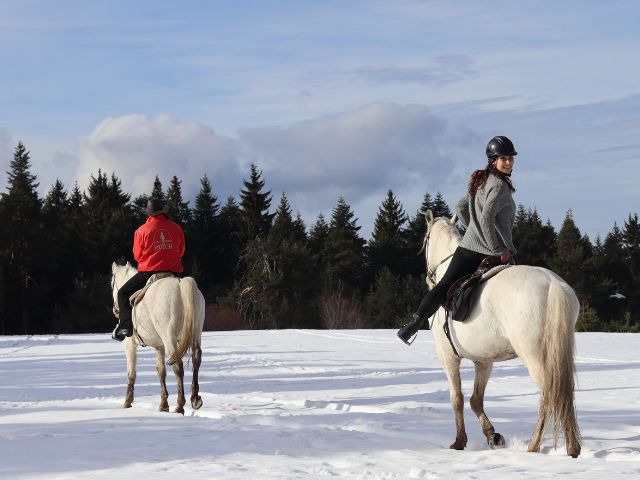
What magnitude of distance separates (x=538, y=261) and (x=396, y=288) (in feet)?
59.7

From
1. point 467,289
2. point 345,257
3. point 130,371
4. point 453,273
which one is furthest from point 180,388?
point 345,257

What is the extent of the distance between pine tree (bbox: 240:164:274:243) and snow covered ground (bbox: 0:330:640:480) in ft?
169

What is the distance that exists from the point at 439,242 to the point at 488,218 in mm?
1233

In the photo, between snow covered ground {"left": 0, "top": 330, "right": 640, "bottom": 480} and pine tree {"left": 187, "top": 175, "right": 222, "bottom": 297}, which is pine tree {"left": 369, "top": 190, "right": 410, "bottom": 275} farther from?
snow covered ground {"left": 0, "top": 330, "right": 640, "bottom": 480}

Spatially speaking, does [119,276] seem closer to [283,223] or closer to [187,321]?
[187,321]

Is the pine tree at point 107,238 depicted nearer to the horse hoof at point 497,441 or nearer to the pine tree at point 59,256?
the pine tree at point 59,256

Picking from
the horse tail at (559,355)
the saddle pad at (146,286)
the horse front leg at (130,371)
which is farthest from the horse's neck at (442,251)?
the horse front leg at (130,371)

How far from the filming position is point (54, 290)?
58.6m

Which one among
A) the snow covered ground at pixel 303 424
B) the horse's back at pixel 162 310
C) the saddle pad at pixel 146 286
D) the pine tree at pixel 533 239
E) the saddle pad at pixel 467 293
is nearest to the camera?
the snow covered ground at pixel 303 424

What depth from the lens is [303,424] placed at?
9.81m

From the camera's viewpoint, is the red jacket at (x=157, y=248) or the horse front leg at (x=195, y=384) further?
the red jacket at (x=157, y=248)

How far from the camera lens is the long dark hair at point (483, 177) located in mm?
8031

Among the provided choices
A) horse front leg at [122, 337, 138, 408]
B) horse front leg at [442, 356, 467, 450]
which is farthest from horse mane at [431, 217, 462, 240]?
horse front leg at [122, 337, 138, 408]

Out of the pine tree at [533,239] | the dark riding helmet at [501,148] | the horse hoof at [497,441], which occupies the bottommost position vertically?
the horse hoof at [497,441]
